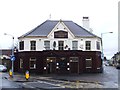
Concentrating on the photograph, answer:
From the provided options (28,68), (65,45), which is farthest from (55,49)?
(28,68)

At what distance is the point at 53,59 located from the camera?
53.0 m

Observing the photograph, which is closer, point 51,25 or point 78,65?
point 78,65

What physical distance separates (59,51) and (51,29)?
589 centimetres

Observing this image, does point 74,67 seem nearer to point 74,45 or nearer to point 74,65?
point 74,65

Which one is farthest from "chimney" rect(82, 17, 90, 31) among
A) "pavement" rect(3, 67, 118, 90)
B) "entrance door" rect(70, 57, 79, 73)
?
"pavement" rect(3, 67, 118, 90)

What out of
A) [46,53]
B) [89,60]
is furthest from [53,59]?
[89,60]

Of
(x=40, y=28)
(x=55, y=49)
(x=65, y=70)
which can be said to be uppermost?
(x=40, y=28)

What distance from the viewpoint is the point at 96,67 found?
55281mm

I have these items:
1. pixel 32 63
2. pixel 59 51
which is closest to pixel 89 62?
pixel 59 51

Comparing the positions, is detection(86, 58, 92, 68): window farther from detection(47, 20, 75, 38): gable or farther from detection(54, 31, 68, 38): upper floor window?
detection(54, 31, 68, 38): upper floor window

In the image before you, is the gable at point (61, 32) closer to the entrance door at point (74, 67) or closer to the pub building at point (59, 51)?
the pub building at point (59, 51)

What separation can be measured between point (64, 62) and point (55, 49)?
3298 mm

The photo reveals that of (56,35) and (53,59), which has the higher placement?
(56,35)

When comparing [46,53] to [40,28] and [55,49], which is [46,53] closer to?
[55,49]
